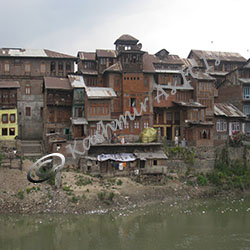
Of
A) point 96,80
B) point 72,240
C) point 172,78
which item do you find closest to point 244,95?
point 172,78

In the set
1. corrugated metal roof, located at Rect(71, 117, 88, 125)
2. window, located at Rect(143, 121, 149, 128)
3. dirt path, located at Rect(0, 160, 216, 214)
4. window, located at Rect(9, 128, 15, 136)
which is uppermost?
corrugated metal roof, located at Rect(71, 117, 88, 125)

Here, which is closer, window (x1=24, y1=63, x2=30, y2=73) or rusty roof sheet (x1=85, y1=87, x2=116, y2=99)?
rusty roof sheet (x1=85, y1=87, x2=116, y2=99)

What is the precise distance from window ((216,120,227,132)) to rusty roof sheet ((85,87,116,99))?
545 inches

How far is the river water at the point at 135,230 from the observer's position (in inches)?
856

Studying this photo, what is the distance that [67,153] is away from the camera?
33281 mm

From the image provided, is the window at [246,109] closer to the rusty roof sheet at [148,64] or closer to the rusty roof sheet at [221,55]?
the rusty roof sheet at [221,55]

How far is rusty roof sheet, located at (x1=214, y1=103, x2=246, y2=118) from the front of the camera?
42000mm

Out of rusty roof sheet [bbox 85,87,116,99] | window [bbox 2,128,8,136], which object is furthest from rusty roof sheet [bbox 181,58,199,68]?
window [bbox 2,128,8,136]

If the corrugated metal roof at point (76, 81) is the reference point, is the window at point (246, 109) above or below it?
below

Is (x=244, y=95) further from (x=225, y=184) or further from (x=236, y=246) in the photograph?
(x=236, y=246)

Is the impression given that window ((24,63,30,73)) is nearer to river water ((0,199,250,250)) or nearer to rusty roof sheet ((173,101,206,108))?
rusty roof sheet ((173,101,206,108))

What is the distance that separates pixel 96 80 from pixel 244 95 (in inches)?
791

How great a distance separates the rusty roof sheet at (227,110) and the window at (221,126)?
3.36 feet

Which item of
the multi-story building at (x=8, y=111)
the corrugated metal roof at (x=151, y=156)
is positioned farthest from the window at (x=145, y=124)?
the multi-story building at (x=8, y=111)
